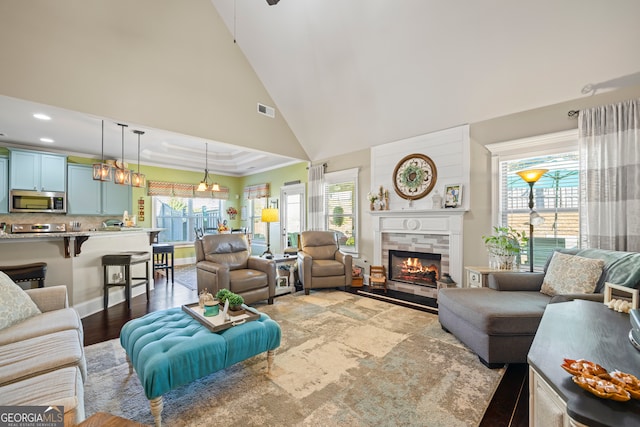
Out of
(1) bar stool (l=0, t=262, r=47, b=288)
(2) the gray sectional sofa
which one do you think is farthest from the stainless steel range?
(2) the gray sectional sofa

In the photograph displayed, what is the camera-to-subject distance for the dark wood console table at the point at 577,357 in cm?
70

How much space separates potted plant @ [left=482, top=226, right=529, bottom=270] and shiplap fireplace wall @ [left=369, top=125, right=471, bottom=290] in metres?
0.51

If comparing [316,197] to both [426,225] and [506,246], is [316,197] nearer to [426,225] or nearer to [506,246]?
[426,225]

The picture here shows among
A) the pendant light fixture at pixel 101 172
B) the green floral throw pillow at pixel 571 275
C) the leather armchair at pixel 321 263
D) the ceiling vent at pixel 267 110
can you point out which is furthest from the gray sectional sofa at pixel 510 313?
the pendant light fixture at pixel 101 172

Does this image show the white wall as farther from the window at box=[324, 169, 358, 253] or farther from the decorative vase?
the decorative vase

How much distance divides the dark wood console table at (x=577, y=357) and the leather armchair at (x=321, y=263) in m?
3.16

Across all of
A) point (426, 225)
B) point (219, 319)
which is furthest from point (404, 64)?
point (219, 319)

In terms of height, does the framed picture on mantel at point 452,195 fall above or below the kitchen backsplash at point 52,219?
above

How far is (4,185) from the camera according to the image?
477 cm

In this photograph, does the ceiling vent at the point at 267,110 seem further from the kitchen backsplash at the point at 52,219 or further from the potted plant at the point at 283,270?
the kitchen backsplash at the point at 52,219

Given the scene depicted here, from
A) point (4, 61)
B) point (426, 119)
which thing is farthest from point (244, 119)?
point (426, 119)

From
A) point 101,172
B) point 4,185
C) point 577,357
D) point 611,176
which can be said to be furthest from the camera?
point 4,185

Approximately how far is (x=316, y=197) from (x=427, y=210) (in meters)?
2.51

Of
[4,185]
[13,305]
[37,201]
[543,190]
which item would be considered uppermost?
[4,185]
